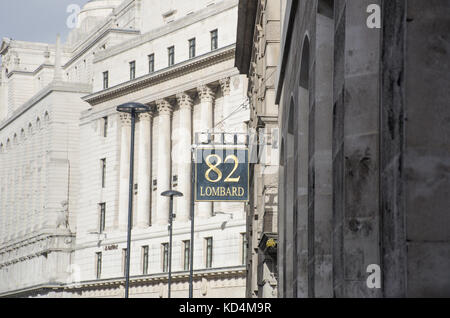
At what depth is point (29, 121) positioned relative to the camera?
115500 millimetres

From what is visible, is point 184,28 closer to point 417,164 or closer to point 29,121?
point 29,121

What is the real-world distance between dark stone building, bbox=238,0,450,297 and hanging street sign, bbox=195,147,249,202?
25.1 metres

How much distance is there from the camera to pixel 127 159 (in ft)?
297

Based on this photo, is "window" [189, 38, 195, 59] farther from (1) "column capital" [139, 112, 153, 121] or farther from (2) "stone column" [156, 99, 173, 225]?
(1) "column capital" [139, 112, 153, 121]

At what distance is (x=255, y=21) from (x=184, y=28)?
36122 mm

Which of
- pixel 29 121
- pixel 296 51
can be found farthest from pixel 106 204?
pixel 296 51

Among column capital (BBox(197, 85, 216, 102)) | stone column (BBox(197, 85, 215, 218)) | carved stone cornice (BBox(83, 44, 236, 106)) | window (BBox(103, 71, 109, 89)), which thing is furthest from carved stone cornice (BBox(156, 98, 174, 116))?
window (BBox(103, 71, 109, 89))

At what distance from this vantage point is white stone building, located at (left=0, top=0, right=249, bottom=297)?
3059 inches

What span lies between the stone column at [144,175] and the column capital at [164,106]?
231 centimetres

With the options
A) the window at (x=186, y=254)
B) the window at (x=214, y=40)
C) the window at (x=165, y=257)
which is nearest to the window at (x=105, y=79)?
the window at (x=214, y=40)

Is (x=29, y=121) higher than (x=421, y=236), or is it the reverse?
(x=29, y=121)

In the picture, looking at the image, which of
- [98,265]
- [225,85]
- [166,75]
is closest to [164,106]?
[166,75]

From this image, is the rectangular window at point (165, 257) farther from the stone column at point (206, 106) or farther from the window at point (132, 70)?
the window at point (132, 70)

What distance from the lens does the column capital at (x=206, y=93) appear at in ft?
264
